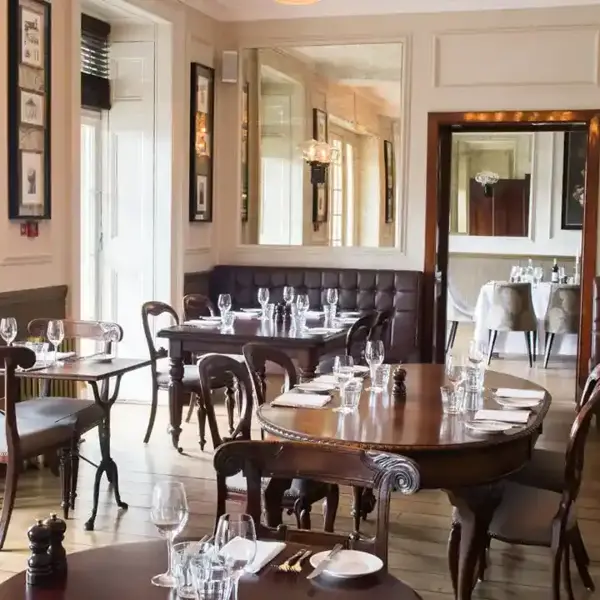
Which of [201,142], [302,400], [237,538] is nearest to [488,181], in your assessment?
[201,142]

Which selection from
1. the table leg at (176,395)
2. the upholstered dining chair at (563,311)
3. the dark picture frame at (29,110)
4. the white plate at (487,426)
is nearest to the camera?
the white plate at (487,426)

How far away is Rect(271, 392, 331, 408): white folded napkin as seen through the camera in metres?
3.41

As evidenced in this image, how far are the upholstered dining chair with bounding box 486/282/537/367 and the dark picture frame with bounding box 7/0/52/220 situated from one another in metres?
5.28

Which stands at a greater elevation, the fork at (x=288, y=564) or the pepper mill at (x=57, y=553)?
the pepper mill at (x=57, y=553)

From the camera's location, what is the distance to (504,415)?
3.27m

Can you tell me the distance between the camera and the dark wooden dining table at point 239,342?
210 inches

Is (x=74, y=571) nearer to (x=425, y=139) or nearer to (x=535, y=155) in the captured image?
(x=425, y=139)

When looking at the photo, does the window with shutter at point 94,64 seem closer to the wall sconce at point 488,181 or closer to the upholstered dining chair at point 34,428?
the upholstered dining chair at point 34,428

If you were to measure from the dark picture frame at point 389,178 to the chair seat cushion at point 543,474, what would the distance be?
4.27 m

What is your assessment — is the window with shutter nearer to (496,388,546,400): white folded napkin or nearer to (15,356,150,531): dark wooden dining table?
(15,356,150,531): dark wooden dining table

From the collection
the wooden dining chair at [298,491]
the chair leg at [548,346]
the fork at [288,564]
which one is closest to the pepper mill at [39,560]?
the fork at [288,564]

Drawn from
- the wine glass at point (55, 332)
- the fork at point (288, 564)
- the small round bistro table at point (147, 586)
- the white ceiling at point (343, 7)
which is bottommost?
the small round bistro table at point (147, 586)

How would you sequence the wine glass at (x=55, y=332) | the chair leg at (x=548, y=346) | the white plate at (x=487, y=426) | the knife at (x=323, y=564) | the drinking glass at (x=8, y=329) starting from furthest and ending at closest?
the chair leg at (x=548, y=346) → the wine glass at (x=55, y=332) → the drinking glass at (x=8, y=329) → the white plate at (x=487, y=426) → the knife at (x=323, y=564)

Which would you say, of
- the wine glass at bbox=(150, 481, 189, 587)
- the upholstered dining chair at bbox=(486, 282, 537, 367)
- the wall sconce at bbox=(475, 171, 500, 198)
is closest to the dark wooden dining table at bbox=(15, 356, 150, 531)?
the wine glass at bbox=(150, 481, 189, 587)
